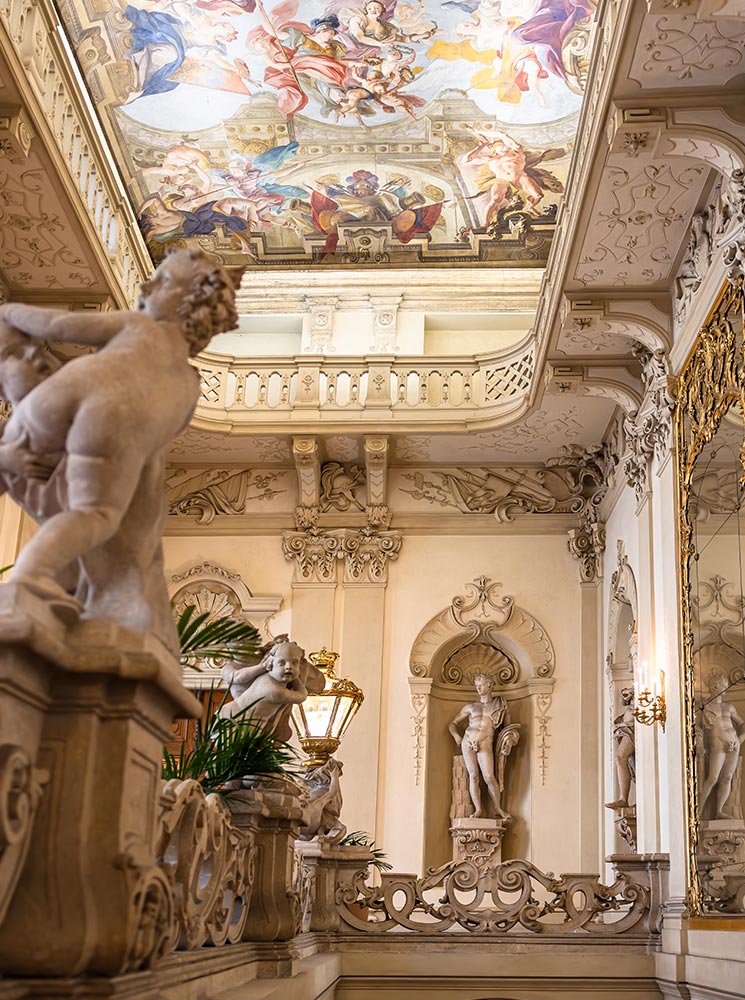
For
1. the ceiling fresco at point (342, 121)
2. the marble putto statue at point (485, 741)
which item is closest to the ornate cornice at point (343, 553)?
the marble putto statue at point (485, 741)

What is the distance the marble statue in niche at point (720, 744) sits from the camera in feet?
27.9

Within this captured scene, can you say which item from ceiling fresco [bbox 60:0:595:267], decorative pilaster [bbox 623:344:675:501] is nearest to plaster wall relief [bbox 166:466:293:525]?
ceiling fresco [bbox 60:0:595:267]

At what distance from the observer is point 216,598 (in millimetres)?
16234

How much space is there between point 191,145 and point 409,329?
3914 mm

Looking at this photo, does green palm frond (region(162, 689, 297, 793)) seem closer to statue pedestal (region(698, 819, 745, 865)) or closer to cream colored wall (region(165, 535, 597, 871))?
statue pedestal (region(698, 819, 745, 865))

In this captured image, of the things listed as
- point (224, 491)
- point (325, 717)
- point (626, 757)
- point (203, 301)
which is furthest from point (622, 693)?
point (203, 301)

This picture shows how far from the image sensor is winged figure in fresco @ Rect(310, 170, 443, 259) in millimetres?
16188

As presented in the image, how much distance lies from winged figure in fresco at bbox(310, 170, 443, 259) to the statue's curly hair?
42.5ft

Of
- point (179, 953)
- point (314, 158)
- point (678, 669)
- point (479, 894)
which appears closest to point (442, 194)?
point (314, 158)

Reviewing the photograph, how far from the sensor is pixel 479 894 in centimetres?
1024

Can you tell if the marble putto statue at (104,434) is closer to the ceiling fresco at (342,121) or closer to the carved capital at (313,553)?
the ceiling fresco at (342,121)

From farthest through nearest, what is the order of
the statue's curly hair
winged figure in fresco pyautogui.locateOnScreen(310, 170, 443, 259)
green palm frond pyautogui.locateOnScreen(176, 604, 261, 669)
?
1. winged figure in fresco pyautogui.locateOnScreen(310, 170, 443, 259)
2. green palm frond pyautogui.locateOnScreen(176, 604, 261, 669)
3. the statue's curly hair

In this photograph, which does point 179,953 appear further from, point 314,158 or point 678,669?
point 314,158

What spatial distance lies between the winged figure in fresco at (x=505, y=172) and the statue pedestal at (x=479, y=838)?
794 centimetres
